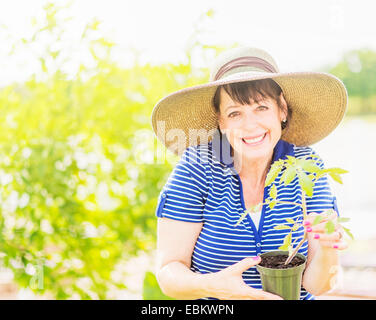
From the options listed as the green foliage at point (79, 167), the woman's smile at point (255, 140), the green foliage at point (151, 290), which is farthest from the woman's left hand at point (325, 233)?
the green foliage at point (79, 167)

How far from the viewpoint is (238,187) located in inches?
49.6

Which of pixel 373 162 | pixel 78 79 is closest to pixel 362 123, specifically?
pixel 373 162

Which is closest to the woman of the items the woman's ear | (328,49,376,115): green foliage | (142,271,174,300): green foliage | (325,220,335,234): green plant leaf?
the woman's ear

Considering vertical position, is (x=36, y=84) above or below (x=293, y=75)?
above

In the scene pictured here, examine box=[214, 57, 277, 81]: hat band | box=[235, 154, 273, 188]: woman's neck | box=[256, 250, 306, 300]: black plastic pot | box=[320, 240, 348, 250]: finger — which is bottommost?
box=[256, 250, 306, 300]: black plastic pot

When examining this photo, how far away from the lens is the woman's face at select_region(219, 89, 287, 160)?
1.17 meters

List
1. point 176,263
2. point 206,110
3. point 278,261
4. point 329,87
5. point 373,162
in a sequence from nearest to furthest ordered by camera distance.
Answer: point 278,261 → point 176,263 → point 329,87 → point 206,110 → point 373,162

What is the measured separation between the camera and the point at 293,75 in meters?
1.17

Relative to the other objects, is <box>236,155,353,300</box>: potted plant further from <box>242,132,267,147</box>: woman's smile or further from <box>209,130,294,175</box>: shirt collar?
<box>209,130,294,175</box>: shirt collar

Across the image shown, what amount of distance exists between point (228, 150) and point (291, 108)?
24 centimetres

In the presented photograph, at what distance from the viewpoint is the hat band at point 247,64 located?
122cm

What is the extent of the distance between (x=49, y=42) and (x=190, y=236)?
947mm

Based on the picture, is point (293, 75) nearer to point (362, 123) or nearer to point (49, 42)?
point (49, 42)
